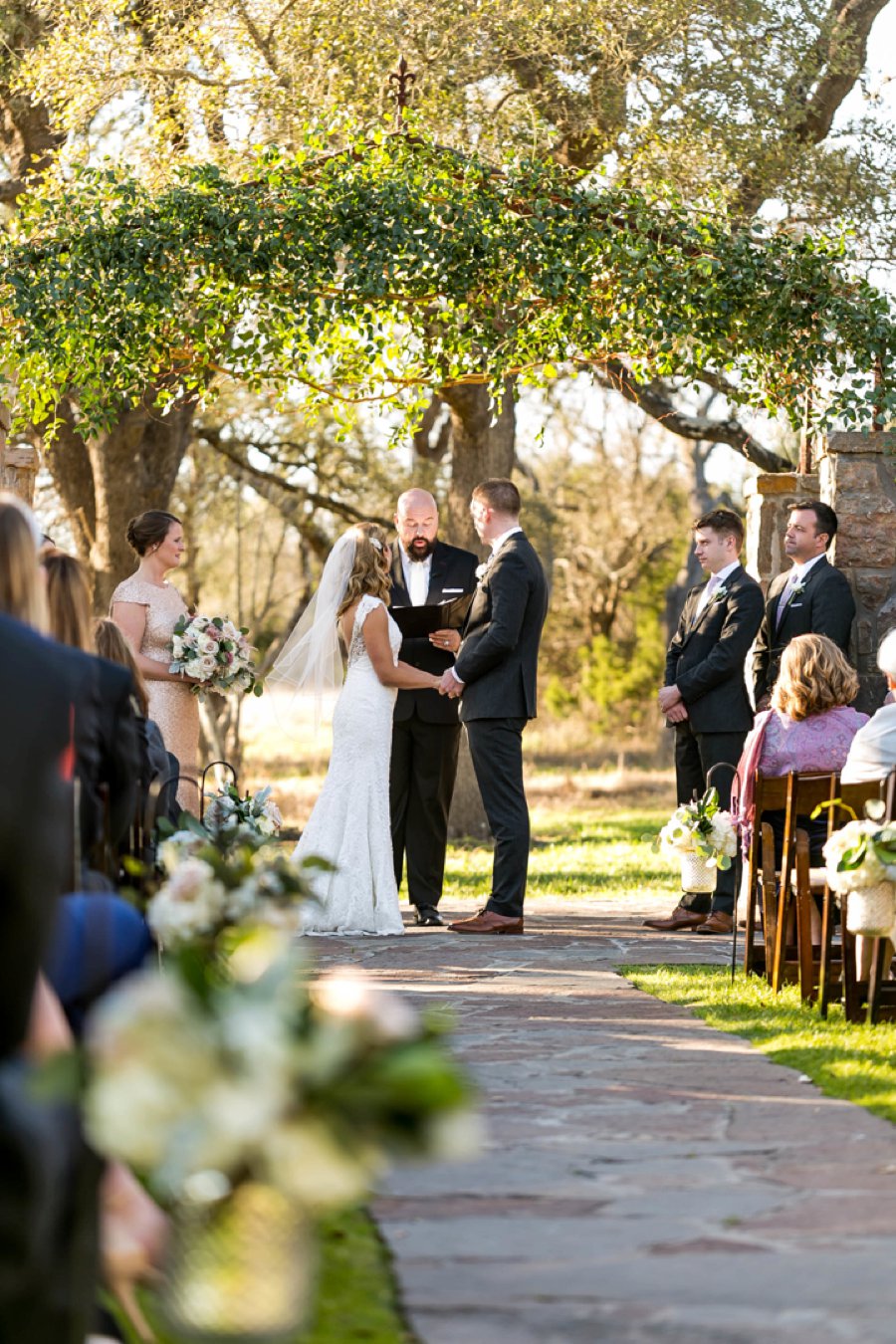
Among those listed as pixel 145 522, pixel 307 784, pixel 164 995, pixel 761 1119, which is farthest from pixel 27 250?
pixel 307 784

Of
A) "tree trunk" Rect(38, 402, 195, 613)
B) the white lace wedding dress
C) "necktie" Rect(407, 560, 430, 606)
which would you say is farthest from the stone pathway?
"tree trunk" Rect(38, 402, 195, 613)

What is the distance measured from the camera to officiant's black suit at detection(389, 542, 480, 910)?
9594 millimetres

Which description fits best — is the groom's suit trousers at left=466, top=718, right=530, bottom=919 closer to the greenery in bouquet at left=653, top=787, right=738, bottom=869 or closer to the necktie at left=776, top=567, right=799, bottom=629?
the greenery in bouquet at left=653, top=787, right=738, bottom=869

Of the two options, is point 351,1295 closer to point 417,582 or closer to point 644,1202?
point 644,1202

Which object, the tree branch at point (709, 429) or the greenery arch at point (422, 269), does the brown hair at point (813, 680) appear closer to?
the greenery arch at point (422, 269)

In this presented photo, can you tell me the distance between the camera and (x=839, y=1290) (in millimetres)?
3115

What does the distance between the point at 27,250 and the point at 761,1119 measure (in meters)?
7.06

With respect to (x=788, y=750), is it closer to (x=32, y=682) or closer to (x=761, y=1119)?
(x=761, y=1119)

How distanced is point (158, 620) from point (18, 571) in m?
6.02

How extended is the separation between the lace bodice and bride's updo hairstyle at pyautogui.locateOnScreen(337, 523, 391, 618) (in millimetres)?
42

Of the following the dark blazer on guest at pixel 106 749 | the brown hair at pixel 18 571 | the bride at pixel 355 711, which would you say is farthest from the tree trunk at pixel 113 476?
the brown hair at pixel 18 571

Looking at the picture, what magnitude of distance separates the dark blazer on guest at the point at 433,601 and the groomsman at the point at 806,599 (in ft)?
5.45

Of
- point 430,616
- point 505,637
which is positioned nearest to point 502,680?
point 505,637

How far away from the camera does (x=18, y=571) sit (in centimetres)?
265
